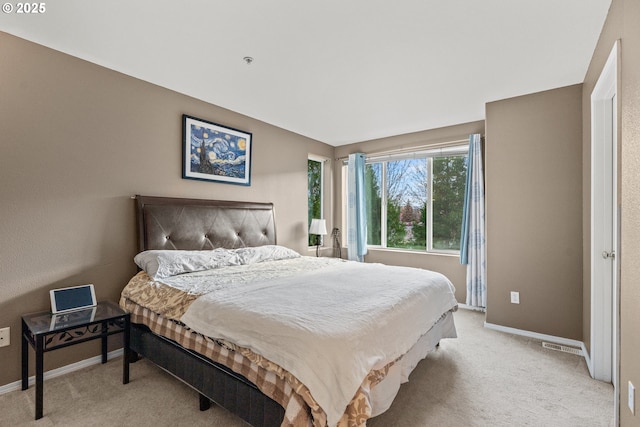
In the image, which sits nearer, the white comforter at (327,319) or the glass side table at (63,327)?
the white comforter at (327,319)

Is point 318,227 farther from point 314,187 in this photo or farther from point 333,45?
point 333,45

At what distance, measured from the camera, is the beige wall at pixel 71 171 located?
2.18 m

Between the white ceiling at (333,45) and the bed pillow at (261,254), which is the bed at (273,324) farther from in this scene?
the white ceiling at (333,45)

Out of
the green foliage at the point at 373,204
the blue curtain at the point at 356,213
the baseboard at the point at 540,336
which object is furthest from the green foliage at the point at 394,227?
the baseboard at the point at 540,336

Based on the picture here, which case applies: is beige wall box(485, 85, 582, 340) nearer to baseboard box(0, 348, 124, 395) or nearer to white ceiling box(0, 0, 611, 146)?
white ceiling box(0, 0, 611, 146)

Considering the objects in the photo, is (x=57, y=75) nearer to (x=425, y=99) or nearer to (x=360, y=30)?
(x=360, y=30)

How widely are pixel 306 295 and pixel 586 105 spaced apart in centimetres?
295

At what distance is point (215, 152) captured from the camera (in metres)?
3.49

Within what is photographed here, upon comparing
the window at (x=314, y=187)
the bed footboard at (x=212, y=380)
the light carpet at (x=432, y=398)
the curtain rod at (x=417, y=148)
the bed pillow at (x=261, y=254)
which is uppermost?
the curtain rod at (x=417, y=148)

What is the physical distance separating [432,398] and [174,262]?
→ 2.25m

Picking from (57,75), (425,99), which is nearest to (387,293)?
(425,99)

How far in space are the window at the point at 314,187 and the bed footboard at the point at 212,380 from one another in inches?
119

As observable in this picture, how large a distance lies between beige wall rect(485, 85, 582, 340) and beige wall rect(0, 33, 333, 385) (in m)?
3.42

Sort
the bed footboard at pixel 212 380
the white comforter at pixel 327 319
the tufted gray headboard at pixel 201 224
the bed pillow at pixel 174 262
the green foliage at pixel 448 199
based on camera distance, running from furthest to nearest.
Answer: the green foliage at pixel 448 199 < the tufted gray headboard at pixel 201 224 < the bed pillow at pixel 174 262 < the bed footboard at pixel 212 380 < the white comforter at pixel 327 319
